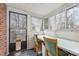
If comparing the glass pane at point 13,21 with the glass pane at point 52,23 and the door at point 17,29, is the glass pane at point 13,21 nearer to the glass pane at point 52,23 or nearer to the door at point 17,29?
the door at point 17,29

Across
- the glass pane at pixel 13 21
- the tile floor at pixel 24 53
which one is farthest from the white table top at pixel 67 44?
the glass pane at pixel 13 21

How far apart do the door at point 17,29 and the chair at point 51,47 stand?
36 cm

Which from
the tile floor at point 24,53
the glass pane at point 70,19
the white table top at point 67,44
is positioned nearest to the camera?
the white table top at point 67,44

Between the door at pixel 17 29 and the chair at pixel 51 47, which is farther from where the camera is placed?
the door at pixel 17 29

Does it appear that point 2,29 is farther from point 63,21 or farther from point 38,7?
point 63,21

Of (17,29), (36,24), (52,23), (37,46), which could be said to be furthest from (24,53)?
(52,23)

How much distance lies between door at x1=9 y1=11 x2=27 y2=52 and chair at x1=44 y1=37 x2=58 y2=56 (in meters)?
0.36

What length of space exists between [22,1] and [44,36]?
657 millimetres

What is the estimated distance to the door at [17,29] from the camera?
6.05 feet

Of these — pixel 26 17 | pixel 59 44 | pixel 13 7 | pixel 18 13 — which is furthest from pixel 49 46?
pixel 13 7

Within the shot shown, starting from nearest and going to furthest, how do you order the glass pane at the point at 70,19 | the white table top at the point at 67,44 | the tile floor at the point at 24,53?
the white table top at the point at 67,44 < the glass pane at the point at 70,19 < the tile floor at the point at 24,53

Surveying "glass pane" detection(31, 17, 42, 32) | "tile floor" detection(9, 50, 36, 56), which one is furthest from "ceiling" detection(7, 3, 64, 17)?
"tile floor" detection(9, 50, 36, 56)

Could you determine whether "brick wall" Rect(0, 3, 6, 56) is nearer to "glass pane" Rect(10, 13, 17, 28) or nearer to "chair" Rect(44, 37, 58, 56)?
"glass pane" Rect(10, 13, 17, 28)

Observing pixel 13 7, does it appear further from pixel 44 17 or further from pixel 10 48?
pixel 10 48
